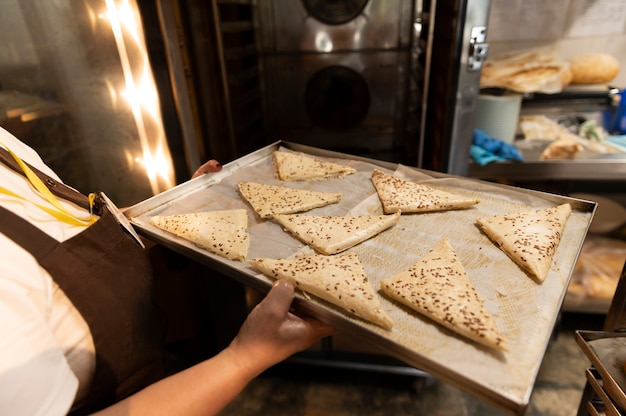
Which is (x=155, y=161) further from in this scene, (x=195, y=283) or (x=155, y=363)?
(x=155, y=363)

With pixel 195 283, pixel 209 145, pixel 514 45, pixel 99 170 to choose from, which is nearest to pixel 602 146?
pixel 514 45

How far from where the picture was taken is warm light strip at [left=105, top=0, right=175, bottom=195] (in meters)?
1.70

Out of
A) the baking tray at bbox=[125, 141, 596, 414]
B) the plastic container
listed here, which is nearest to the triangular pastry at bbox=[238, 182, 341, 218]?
the baking tray at bbox=[125, 141, 596, 414]

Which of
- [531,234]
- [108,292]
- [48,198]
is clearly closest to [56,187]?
[48,198]

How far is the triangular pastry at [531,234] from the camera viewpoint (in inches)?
41.4

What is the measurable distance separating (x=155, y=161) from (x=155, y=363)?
1.19 m

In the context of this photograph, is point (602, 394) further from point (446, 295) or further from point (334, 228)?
point (334, 228)

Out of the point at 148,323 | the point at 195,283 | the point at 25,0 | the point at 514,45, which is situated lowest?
the point at 195,283

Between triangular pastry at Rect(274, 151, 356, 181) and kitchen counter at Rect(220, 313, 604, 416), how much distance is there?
4.17ft

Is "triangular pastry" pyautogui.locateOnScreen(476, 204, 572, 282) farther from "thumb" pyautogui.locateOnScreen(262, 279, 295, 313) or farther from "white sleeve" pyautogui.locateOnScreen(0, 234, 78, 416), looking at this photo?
"white sleeve" pyautogui.locateOnScreen(0, 234, 78, 416)

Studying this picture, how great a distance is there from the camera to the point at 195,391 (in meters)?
0.85

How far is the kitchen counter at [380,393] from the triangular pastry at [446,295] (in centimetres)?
131

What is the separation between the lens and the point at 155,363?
112cm

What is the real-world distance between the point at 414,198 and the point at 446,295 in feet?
1.71
